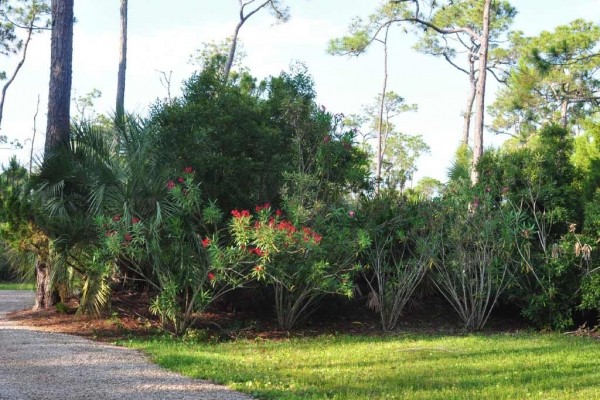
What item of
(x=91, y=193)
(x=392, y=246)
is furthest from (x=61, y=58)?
(x=392, y=246)

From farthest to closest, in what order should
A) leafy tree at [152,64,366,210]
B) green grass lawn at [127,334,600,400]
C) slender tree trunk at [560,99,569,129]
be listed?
slender tree trunk at [560,99,569,129], leafy tree at [152,64,366,210], green grass lawn at [127,334,600,400]

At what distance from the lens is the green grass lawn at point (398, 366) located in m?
6.69

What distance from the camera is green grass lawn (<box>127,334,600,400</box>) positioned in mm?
6691

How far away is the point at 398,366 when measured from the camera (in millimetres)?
8234

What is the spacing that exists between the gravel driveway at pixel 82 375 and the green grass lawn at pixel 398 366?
1.18 feet

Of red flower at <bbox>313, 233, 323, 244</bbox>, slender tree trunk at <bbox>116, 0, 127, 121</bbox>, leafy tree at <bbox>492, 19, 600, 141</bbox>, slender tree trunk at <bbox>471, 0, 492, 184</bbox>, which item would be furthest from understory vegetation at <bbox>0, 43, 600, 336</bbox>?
leafy tree at <bbox>492, 19, 600, 141</bbox>

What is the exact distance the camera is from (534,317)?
12586 mm

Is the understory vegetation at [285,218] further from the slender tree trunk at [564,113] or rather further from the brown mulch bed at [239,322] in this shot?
the slender tree trunk at [564,113]

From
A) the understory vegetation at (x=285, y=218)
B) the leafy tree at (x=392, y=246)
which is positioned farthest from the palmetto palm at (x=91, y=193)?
the leafy tree at (x=392, y=246)

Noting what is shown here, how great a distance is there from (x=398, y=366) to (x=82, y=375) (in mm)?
3552

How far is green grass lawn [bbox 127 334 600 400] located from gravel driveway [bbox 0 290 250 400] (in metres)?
0.36

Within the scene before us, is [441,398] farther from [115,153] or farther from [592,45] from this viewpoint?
[592,45]

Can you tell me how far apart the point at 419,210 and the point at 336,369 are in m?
5.40

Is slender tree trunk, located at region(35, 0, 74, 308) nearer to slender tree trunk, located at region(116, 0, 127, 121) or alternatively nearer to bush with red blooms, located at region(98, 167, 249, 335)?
bush with red blooms, located at region(98, 167, 249, 335)
